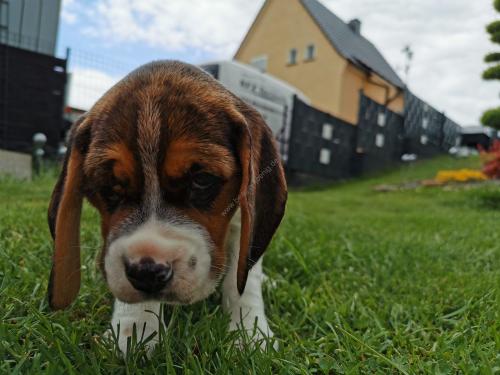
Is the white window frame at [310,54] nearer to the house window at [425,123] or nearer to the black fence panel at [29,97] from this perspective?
the house window at [425,123]

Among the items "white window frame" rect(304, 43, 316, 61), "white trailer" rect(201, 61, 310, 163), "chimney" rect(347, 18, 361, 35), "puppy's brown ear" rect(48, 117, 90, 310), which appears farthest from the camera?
"chimney" rect(347, 18, 361, 35)

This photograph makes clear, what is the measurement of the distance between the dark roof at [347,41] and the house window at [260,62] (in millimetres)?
3669

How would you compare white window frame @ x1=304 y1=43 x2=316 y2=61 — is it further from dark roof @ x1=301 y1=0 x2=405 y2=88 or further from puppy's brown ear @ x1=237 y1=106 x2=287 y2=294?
puppy's brown ear @ x1=237 y1=106 x2=287 y2=294

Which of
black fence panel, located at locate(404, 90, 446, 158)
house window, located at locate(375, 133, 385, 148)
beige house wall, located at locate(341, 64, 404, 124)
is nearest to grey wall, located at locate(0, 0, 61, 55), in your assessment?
beige house wall, located at locate(341, 64, 404, 124)

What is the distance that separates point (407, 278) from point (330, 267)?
59cm

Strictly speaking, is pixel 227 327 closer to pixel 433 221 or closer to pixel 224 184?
pixel 224 184

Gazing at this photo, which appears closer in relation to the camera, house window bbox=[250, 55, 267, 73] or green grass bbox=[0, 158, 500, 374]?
green grass bbox=[0, 158, 500, 374]

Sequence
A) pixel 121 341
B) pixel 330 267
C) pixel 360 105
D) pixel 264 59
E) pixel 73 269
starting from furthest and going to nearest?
pixel 264 59
pixel 360 105
pixel 330 267
pixel 73 269
pixel 121 341

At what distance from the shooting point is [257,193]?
2275 millimetres

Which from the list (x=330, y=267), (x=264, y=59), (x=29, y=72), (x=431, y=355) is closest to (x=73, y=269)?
(x=431, y=355)

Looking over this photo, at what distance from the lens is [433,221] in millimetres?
7406

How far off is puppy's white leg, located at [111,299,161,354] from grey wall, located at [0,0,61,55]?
1022cm

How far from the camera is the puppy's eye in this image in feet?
6.83

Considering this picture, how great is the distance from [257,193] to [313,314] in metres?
0.96
